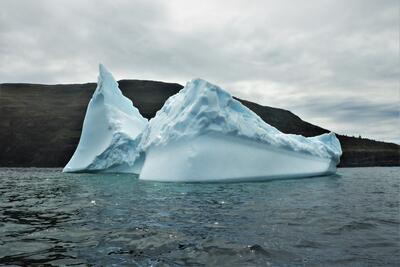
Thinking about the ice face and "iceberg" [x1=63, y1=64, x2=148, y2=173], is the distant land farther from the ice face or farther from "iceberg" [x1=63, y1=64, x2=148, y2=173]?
the ice face

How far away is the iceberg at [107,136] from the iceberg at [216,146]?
6947 millimetres

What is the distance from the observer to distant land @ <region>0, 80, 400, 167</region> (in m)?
67.4

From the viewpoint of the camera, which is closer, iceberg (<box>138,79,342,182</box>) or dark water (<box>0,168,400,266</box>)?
dark water (<box>0,168,400,266</box>)

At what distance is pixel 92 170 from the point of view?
31.0 meters

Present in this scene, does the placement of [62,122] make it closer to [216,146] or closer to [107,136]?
[107,136]

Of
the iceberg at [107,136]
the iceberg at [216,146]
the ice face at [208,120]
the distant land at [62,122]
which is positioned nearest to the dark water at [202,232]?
the iceberg at [216,146]

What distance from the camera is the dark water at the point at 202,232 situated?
585cm

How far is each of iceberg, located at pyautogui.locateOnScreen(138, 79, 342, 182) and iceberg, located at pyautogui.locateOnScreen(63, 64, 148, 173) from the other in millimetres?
6947

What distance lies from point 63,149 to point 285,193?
59.6 meters

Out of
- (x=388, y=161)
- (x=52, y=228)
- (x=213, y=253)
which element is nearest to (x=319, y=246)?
(x=213, y=253)

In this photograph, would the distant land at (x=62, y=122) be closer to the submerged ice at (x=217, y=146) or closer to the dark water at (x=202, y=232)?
the submerged ice at (x=217, y=146)

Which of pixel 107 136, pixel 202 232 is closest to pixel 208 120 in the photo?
pixel 202 232

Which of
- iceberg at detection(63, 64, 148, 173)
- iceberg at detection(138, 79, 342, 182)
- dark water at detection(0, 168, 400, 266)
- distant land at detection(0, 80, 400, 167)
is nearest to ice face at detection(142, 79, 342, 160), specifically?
iceberg at detection(138, 79, 342, 182)

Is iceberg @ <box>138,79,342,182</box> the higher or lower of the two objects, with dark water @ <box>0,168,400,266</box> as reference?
higher
